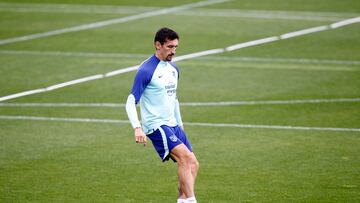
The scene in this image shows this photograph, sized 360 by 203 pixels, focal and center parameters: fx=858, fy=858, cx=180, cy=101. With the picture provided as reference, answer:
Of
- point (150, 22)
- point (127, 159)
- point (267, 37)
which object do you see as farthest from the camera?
point (150, 22)

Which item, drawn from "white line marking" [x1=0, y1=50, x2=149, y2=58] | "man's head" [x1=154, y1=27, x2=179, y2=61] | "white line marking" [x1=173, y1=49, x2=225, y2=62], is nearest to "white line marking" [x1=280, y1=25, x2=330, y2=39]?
"white line marking" [x1=173, y1=49, x2=225, y2=62]

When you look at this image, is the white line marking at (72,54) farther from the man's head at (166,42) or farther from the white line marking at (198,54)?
the man's head at (166,42)

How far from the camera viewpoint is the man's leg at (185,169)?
1032 cm

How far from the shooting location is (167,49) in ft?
34.2

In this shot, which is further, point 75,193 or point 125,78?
point 125,78

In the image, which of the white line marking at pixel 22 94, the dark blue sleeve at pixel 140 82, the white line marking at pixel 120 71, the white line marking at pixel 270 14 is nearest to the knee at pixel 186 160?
the dark blue sleeve at pixel 140 82

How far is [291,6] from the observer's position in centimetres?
2769

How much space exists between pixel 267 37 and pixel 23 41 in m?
6.65

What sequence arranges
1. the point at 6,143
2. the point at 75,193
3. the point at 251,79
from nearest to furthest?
the point at 75,193 → the point at 6,143 → the point at 251,79

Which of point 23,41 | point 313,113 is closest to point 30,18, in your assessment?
point 23,41

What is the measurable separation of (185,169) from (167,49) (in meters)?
1.47

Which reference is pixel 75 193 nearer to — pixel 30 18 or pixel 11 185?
pixel 11 185

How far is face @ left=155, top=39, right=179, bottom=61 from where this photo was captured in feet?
34.1

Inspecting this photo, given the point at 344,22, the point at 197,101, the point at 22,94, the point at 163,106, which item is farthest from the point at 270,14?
the point at 163,106
